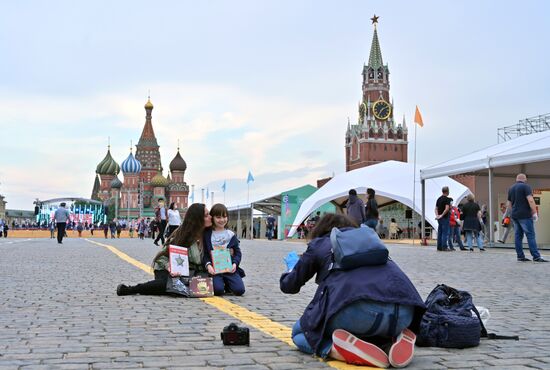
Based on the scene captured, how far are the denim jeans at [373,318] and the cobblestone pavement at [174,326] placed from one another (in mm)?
274

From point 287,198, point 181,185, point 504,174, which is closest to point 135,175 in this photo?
point 181,185

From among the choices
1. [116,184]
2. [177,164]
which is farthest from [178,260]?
[116,184]

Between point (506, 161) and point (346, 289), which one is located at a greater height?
point (506, 161)

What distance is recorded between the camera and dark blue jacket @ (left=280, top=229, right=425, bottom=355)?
3625 millimetres

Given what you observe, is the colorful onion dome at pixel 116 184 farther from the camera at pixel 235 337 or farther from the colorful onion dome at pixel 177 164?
the camera at pixel 235 337

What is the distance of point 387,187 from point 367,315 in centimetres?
3126

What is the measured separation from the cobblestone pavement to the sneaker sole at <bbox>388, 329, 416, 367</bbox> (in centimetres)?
11

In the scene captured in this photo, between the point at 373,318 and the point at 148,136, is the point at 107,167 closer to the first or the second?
the point at 148,136

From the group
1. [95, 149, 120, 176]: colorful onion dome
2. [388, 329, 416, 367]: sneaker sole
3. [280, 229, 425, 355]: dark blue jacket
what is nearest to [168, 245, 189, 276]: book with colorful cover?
[280, 229, 425, 355]: dark blue jacket

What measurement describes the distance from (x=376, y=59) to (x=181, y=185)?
46315mm

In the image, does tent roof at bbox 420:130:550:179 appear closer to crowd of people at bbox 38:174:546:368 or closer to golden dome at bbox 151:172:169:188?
crowd of people at bbox 38:174:546:368

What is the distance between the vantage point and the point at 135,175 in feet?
384

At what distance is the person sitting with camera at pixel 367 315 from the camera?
3.62 meters

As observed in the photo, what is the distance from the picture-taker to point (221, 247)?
728 cm
